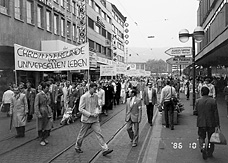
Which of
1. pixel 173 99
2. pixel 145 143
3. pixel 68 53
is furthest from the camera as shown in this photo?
pixel 68 53

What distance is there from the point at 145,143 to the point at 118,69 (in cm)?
1967

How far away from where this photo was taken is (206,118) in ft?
23.0

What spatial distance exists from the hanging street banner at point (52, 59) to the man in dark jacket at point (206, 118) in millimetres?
5906

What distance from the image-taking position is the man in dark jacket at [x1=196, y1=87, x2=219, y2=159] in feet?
22.9

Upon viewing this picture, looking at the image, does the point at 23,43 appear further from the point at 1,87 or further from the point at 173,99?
the point at 173,99

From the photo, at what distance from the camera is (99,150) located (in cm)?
822

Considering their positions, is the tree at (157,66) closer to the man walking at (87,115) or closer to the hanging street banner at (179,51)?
the hanging street banner at (179,51)

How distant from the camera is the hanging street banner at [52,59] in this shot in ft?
40.0

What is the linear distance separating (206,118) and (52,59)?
26.9 ft

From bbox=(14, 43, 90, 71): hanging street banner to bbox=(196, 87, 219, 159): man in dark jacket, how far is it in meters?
5.91

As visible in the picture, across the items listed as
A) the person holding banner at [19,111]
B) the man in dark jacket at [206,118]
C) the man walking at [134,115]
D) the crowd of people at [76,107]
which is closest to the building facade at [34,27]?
the person holding banner at [19,111]

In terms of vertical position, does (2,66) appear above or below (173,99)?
above

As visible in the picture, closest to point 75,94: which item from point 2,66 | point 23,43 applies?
point 2,66
